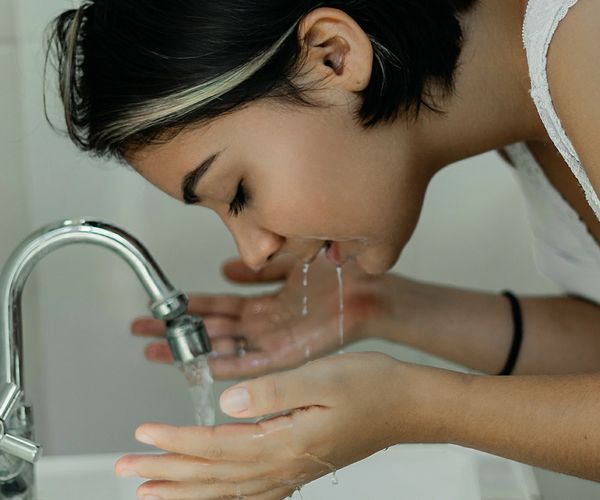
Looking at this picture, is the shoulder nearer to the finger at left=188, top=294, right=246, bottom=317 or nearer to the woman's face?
the woman's face

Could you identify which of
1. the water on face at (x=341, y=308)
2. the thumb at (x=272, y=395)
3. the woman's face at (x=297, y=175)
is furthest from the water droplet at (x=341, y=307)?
the thumb at (x=272, y=395)

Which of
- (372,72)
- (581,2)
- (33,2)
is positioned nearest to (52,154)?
(33,2)

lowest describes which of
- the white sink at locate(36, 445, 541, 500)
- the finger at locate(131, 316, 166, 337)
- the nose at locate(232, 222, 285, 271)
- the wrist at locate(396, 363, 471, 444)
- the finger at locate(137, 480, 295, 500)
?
the white sink at locate(36, 445, 541, 500)

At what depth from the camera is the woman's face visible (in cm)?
85

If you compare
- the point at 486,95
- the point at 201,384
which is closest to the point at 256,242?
the point at 201,384

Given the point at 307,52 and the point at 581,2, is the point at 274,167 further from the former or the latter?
the point at 581,2

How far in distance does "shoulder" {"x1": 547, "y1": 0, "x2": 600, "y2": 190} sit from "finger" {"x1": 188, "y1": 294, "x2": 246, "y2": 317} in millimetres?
526

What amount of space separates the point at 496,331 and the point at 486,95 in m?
0.33

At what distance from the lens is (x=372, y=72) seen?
2.86 feet

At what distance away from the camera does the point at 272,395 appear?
74cm

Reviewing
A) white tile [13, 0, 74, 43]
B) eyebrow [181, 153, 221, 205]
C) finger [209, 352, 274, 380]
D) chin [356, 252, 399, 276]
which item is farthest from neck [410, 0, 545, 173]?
white tile [13, 0, 74, 43]

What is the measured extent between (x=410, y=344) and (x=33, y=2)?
594 millimetres

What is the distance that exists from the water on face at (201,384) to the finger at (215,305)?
0.59 ft

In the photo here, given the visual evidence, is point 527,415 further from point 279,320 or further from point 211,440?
point 279,320
